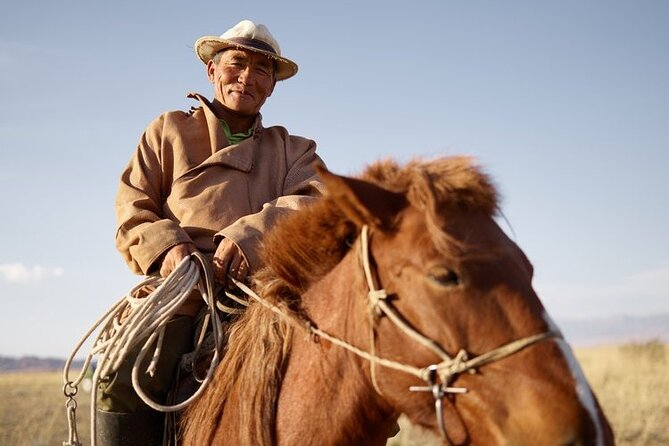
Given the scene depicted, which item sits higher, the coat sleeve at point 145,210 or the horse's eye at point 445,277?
the coat sleeve at point 145,210

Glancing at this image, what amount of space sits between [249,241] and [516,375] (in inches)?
70.6

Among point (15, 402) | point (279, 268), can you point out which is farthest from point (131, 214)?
point (15, 402)

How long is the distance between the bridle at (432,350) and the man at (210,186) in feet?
3.62

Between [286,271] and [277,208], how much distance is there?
80cm

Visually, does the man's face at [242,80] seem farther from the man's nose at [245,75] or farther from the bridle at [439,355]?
the bridle at [439,355]

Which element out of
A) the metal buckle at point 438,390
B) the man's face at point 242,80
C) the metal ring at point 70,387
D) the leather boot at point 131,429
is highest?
the man's face at point 242,80

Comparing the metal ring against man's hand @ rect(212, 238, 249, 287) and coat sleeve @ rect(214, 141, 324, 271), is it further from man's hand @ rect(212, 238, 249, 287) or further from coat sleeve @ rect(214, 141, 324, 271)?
coat sleeve @ rect(214, 141, 324, 271)

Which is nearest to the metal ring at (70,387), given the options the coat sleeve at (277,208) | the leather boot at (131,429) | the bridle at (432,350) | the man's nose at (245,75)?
the leather boot at (131,429)

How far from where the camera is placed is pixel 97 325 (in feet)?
12.5

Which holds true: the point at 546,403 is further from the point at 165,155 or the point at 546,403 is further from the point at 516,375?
the point at 165,155

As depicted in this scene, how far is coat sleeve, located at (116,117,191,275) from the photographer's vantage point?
380cm

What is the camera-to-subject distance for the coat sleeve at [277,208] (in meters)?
3.68

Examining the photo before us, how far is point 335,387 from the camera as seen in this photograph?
2.83 meters

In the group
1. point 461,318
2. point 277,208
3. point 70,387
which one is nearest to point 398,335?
point 461,318
